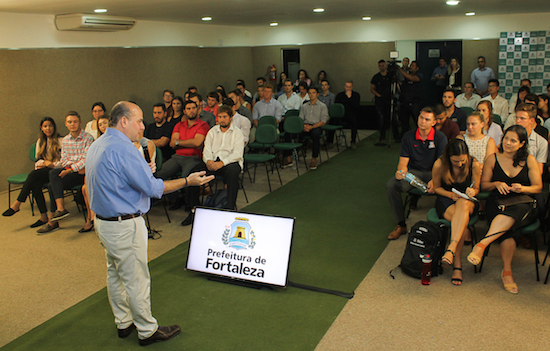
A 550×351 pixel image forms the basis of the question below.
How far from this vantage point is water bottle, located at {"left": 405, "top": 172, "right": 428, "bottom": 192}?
4422 millimetres

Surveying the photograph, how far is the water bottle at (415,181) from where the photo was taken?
4422 mm

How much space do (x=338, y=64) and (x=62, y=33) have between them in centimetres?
737

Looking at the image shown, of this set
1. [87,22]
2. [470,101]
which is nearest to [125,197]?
[87,22]

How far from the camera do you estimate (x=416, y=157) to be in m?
4.87

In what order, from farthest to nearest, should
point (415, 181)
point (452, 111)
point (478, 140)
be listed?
point (452, 111) < point (478, 140) < point (415, 181)

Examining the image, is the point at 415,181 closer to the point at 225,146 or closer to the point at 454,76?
the point at 225,146

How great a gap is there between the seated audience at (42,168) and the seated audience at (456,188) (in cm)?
462

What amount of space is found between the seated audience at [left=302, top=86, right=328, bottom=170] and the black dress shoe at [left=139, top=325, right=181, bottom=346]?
5.33 m

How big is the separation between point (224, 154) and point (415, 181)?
2.41m

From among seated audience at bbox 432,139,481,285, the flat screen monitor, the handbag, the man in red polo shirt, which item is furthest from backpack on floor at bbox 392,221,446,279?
the man in red polo shirt

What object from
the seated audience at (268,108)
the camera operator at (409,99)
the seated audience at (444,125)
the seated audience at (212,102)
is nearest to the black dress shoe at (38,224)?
the seated audience at (212,102)

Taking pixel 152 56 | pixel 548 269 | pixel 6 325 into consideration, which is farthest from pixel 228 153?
pixel 152 56

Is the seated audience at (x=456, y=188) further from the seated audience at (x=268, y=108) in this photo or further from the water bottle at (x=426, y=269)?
the seated audience at (x=268, y=108)

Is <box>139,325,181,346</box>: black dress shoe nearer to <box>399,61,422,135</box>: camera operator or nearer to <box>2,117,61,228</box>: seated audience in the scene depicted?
<box>2,117,61,228</box>: seated audience
